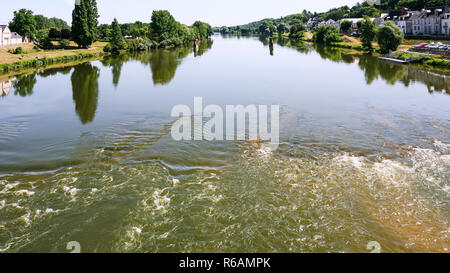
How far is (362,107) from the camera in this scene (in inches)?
810

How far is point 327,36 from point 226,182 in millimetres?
90334

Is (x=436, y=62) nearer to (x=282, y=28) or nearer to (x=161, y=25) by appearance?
(x=161, y=25)

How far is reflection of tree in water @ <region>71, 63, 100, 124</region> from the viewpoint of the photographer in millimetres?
19734

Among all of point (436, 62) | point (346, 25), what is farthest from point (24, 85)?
point (346, 25)

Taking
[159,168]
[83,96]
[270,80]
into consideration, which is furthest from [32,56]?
[159,168]

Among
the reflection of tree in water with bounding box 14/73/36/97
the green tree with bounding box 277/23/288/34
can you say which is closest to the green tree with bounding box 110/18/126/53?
the reflection of tree in water with bounding box 14/73/36/97

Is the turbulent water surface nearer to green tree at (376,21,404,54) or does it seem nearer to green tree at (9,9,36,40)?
green tree at (376,21,404,54)

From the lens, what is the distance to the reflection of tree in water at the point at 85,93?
19734 mm

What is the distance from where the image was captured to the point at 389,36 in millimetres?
51625

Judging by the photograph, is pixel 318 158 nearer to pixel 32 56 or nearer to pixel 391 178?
pixel 391 178

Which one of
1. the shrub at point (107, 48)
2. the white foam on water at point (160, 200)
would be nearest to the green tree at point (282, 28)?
the shrub at point (107, 48)

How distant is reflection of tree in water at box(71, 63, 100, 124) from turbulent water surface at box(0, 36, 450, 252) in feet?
1.25

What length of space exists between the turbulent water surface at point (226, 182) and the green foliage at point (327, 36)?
72129mm

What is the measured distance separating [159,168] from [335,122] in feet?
35.9
